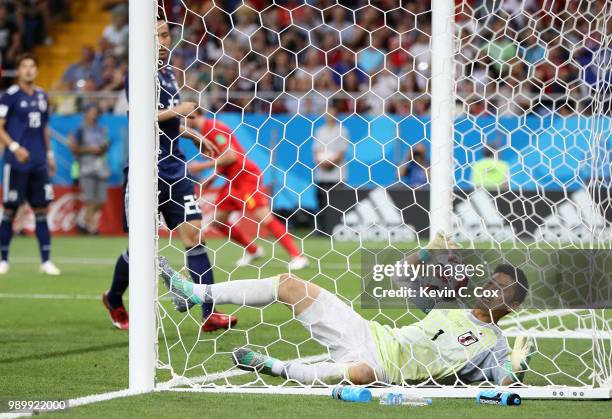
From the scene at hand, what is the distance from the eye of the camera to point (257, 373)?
540 centimetres

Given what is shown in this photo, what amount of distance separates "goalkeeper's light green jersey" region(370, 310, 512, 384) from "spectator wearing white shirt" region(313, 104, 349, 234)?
9.77 metres


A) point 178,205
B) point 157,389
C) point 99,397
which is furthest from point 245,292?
point 178,205

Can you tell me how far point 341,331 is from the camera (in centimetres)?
525

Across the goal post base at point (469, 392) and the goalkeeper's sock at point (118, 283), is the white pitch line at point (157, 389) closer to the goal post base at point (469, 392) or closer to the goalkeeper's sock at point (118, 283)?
the goal post base at point (469, 392)

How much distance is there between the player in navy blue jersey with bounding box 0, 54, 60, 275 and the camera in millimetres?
12008

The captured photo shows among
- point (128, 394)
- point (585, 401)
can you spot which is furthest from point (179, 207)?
point (585, 401)

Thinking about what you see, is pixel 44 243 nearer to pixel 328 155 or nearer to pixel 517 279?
pixel 328 155

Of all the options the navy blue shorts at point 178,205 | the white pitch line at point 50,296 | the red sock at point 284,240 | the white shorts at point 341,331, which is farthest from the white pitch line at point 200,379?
the red sock at point 284,240

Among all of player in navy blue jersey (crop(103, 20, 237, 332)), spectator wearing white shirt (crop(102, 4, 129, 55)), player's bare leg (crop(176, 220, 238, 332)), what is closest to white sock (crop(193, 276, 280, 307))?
player in navy blue jersey (crop(103, 20, 237, 332))

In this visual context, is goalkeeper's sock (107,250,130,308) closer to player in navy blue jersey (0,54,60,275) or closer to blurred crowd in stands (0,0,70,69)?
player in navy blue jersey (0,54,60,275)

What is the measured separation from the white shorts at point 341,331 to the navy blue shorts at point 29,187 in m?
7.37

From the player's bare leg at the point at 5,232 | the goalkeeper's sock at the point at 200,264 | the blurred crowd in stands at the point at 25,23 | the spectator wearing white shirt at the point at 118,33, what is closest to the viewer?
the goalkeeper's sock at the point at 200,264

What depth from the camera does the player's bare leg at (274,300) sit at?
520 cm

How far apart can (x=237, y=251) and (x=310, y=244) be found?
1.31 m
